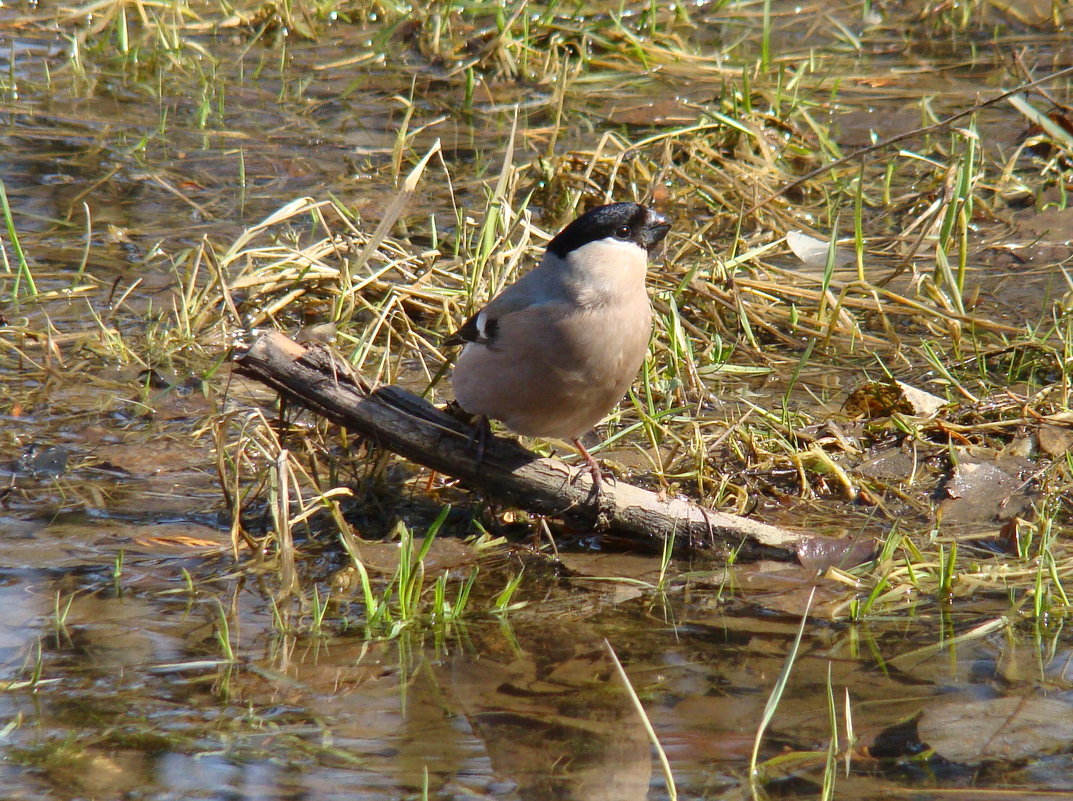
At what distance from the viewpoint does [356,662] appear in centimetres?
323

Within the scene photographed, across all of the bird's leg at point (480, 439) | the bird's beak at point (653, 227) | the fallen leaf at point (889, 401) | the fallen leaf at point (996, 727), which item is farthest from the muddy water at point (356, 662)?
the bird's beak at point (653, 227)

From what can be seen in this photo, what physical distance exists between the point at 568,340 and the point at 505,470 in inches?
17.0

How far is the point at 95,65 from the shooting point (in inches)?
322

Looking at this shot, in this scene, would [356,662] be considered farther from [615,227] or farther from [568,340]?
[615,227]

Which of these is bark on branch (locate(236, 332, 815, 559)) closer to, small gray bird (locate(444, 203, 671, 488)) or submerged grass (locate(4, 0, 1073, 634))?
small gray bird (locate(444, 203, 671, 488))

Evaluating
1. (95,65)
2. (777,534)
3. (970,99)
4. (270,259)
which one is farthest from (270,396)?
(970,99)

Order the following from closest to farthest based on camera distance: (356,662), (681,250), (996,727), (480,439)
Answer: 1. (996,727)
2. (356,662)
3. (480,439)
4. (681,250)

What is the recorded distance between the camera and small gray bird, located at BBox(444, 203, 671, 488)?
3.93m

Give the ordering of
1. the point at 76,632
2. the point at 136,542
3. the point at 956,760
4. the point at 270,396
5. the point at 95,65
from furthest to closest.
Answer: the point at 95,65 < the point at 270,396 < the point at 136,542 < the point at 76,632 < the point at 956,760

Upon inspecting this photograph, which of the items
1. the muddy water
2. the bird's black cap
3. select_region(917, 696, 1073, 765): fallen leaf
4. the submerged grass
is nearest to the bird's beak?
the bird's black cap

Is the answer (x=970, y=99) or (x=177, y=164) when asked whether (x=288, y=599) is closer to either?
(x=177, y=164)

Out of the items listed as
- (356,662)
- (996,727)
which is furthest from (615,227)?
(996,727)

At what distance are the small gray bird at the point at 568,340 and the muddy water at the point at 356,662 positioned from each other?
1.53 ft

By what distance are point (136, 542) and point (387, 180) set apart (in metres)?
3.27
